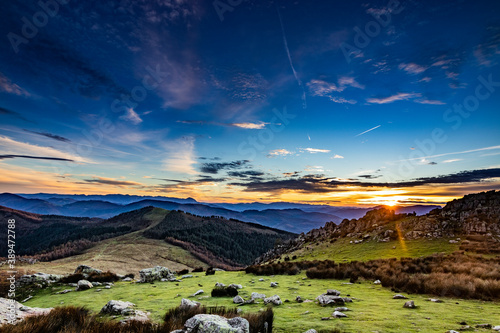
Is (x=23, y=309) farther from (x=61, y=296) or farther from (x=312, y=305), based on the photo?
(x=312, y=305)

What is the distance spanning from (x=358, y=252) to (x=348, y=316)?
2742 cm

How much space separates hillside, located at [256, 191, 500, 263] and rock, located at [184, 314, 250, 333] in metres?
27.4

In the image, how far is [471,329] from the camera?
6.36 m

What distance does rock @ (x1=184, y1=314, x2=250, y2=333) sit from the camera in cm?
521

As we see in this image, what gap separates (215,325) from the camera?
5.27 metres

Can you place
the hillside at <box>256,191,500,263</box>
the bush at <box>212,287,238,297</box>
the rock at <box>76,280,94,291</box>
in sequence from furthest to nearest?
the hillside at <box>256,191,500,263</box> < the rock at <box>76,280,94,291</box> < the bush at <box>212,287,238,297</box>

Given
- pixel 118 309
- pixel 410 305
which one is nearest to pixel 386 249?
pixel 410 305

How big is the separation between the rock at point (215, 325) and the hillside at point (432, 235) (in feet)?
89.9

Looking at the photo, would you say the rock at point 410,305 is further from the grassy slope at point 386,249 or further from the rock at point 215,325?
the grassy slope at point 386,249

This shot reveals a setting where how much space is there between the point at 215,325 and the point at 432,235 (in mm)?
38184

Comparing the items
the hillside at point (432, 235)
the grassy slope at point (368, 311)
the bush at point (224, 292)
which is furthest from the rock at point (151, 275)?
the hillside at point (432, 235)

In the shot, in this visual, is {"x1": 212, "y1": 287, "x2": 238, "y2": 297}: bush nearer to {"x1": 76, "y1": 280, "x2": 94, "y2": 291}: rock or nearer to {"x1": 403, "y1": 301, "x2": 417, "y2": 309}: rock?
{"x1": 403, "y1": 301, "x2": 417, "y2": 309}: rock

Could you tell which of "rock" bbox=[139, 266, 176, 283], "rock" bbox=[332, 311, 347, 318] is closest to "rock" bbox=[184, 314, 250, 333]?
"rock" bbox=[332, 311, 347, 318]

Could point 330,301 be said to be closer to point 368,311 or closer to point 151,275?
point 368,311
